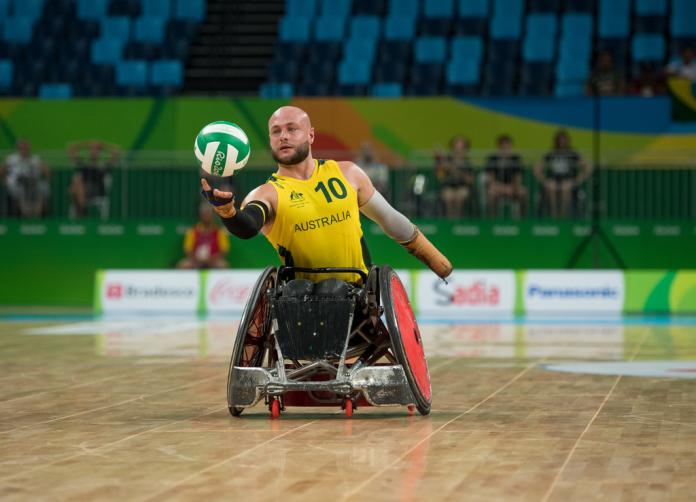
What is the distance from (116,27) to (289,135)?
2154 centimetres

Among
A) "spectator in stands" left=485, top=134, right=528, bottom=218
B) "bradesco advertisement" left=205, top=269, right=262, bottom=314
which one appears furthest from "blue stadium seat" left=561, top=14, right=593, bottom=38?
"bradesco advertisement" left=205, top=269, right=262, bottom=314

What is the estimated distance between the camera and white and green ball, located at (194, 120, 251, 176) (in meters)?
7.72

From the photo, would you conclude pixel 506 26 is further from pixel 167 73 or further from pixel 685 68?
pixel 167 73

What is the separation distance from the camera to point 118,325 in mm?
19391

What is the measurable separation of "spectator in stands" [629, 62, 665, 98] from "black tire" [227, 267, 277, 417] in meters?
17.4

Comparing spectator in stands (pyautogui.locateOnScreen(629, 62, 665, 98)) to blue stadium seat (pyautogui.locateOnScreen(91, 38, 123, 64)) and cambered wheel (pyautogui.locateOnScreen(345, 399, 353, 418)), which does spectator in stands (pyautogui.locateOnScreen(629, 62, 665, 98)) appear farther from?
cambered wheel (pyautogui.locateOnScreen(345, 399, 353, 418))

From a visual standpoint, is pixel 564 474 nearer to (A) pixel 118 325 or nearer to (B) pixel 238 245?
(A) pixel 118 325

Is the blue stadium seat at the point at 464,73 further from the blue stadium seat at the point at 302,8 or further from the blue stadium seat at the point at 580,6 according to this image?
the blue stadium seat at the point at 302,8

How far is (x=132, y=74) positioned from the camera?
28.2 metres

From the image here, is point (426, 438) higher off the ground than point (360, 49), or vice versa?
point (360, 49)

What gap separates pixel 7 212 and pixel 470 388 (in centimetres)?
1660

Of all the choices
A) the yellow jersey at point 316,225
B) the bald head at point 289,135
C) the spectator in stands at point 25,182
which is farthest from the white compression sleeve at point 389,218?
the spectator in stands at point 25,182

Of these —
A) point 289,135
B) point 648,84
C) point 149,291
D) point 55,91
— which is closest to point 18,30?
point 55,91

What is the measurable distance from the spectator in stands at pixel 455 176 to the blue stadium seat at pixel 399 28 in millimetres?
4629
